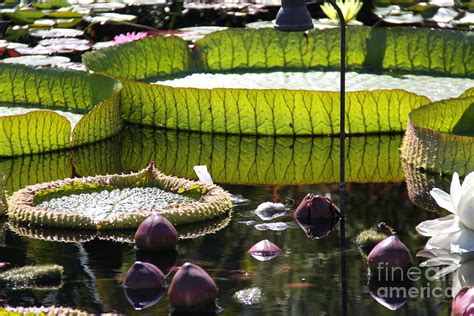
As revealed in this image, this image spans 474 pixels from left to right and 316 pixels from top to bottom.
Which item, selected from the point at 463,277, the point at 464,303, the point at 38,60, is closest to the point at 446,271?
the point at 463,277

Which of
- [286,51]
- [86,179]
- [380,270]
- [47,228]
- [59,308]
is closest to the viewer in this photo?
[59,308]

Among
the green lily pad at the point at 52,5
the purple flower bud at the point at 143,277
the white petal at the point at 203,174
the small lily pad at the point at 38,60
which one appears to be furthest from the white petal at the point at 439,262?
the green lily pad at the point at 52,5

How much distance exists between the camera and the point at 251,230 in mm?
7156

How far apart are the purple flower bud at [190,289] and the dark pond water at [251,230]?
8cm

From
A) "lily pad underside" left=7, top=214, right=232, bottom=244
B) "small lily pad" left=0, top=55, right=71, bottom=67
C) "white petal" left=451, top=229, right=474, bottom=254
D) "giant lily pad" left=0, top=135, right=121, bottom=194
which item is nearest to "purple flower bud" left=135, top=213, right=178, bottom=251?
"lily pad underside" left=7, top=214, right=232, bottom=244

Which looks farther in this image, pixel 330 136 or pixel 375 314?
pixel 330 136

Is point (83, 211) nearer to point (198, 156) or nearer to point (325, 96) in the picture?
point (198, 156)

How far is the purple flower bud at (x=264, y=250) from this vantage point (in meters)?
6.69

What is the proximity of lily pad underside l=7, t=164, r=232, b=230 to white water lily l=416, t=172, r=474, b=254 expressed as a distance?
1173 millimetres

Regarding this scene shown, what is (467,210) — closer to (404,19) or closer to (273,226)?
(273,226)

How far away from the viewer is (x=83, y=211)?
23.9ft

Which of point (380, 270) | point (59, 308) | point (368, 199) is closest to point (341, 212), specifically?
point (368, 199)

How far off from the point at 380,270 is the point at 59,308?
1.53 m

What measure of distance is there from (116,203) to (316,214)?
101cm
